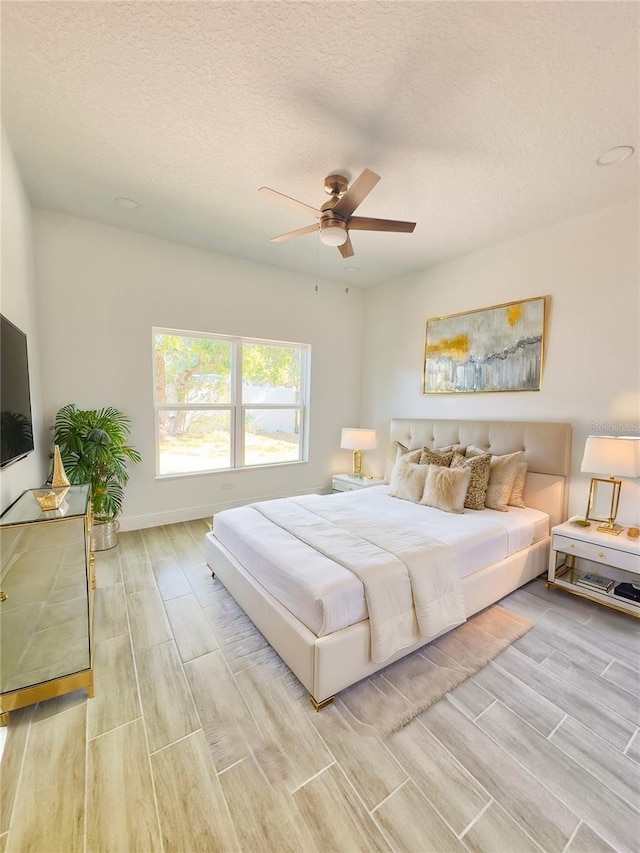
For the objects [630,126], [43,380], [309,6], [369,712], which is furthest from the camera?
[43,380]

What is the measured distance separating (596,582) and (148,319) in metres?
4.59

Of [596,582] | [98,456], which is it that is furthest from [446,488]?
[98,456]

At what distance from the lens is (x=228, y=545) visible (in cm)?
257

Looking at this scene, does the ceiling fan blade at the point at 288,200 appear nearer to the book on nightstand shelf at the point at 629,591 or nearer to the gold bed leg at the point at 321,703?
the gold bed leg at the point at 321,703

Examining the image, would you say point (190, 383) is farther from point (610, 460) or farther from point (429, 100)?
point (610, 460)

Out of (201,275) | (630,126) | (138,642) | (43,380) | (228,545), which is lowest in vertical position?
(138,642)

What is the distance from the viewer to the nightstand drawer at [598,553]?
2.35 m

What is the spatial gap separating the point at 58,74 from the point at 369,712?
3.49m

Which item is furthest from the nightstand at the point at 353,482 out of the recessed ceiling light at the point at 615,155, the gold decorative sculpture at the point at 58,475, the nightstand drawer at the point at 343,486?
the recessed ceiling light at the point at 615,155

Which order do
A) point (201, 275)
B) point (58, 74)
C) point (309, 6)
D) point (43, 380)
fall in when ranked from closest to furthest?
point (309, 6)
point (58, 74)
point (43, 380)
point (201, 275)

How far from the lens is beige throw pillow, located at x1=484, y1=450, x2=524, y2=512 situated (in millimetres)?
3031

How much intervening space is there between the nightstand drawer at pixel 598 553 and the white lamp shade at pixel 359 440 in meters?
2.16

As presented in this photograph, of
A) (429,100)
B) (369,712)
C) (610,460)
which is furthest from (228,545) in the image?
(429,100)

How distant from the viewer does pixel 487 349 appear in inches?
145
